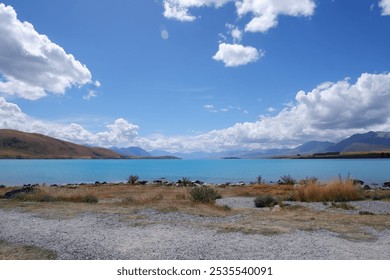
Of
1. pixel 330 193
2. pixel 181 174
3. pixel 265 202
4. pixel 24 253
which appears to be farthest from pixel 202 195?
pixel 181 174

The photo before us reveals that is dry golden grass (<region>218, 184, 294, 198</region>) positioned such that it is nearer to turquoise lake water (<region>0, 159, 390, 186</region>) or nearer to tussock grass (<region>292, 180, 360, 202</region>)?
tussock grass (<region>292, 180, 360, 202</region>)

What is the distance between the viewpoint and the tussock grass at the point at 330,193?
23.7 m

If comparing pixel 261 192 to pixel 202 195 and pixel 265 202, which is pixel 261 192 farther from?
pixel 202 195

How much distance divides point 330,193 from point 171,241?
1705cm

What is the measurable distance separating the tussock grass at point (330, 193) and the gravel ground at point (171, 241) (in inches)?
464

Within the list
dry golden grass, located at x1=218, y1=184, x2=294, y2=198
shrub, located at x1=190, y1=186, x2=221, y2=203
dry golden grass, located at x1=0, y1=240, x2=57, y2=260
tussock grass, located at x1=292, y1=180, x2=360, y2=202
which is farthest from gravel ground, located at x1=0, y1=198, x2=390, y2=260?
dry golden grass, located at x1=218, y1=184, x2=294, y2=198

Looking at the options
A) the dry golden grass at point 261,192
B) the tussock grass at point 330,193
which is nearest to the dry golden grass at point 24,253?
the tussock grass at point 330,193

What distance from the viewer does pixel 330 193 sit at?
78.2ft

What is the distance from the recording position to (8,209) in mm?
18719

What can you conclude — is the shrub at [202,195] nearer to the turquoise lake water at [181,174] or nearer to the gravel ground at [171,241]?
the gravel ground at [171,241]

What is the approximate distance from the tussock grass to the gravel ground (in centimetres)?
1177

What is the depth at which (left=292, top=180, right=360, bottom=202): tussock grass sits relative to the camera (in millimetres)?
23719
